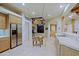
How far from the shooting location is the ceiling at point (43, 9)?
3.27 metres

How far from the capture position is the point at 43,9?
3574 millimetres

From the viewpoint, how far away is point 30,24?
3984 millimetres

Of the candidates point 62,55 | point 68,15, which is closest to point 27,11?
point 68,15

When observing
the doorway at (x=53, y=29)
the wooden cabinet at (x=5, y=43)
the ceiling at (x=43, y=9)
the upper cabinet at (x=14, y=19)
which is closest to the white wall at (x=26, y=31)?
the ceiling at (x=43, y=9)

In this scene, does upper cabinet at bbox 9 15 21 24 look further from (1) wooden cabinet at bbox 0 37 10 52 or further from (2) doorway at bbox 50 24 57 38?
(2) doorway at bbox 50 24 57 38

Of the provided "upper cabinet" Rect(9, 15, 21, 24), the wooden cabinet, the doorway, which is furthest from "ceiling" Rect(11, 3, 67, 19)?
the wooden cabinet

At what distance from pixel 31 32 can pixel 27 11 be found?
2.45ft

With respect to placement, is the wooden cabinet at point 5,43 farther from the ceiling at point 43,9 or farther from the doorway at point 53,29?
the doorway at point 53,29

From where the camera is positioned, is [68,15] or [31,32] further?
[31,32]

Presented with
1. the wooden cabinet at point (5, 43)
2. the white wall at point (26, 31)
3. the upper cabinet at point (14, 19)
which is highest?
the upper cabinet at point (14, 19)

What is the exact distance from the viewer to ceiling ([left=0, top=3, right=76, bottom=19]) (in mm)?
3272

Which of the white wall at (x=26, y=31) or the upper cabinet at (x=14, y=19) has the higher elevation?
the upper cabinet at (x=14, y=19)

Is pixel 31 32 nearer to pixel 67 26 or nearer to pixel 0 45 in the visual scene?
pixel 67 26

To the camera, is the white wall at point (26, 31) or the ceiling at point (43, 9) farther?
the white wall at point (26, 31)
